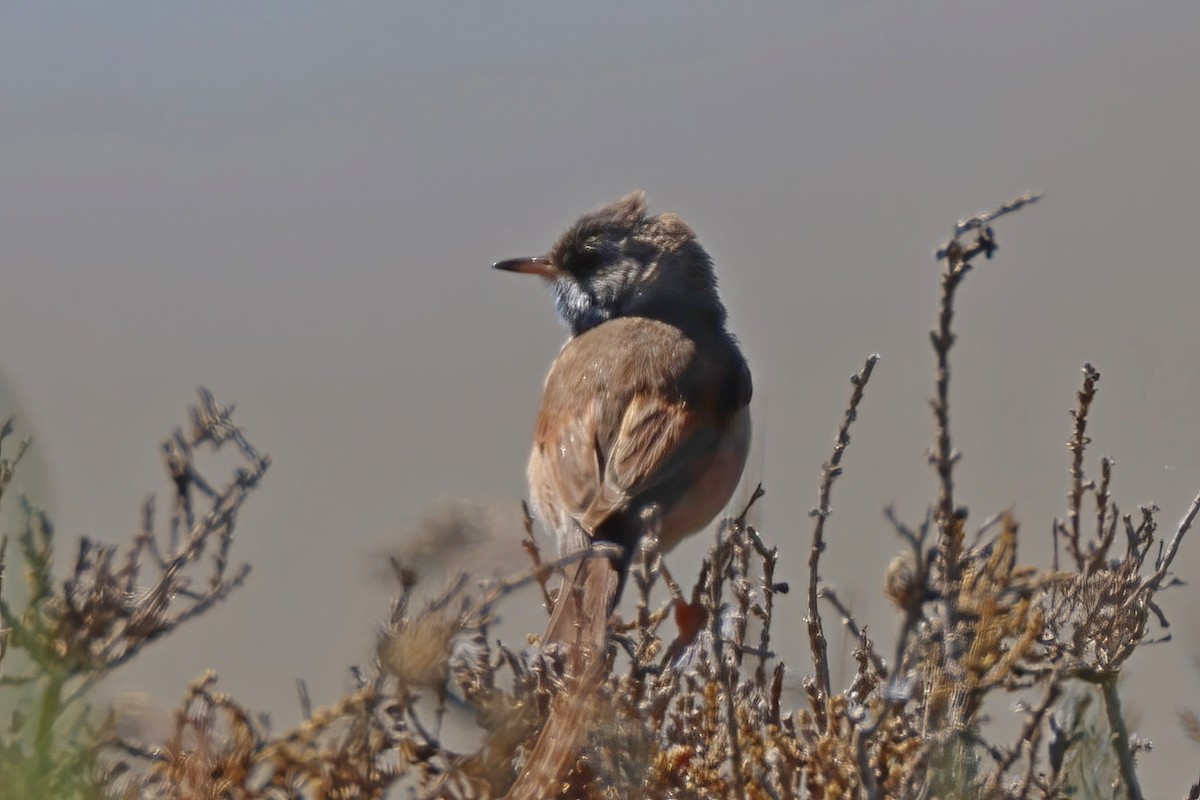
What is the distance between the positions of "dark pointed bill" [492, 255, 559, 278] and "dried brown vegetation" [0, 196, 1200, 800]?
9.45 ft

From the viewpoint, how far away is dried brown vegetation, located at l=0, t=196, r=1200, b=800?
1.65m

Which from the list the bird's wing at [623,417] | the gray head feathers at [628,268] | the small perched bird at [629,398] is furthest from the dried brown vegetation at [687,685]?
the gray head feathers at [628,268]

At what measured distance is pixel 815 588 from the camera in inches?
94.4

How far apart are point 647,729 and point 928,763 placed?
55cm

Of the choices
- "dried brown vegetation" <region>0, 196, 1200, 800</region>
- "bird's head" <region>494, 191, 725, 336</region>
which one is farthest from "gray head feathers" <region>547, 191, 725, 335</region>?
"dried brown vegetation" <region>0, 196, 1200, 800</region>

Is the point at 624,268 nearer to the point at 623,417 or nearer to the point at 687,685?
the point at 623,417

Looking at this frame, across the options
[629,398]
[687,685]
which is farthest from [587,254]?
[687,685]

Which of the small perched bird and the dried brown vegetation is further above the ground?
the small perched bird

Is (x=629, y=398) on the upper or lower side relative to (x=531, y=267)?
lower

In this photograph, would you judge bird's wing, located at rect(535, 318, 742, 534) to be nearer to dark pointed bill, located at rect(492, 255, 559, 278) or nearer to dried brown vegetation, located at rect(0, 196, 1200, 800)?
dark pointed bill, located at rect(492, 255, 559, 278)

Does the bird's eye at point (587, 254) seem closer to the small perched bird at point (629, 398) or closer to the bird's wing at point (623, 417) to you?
the small perched bird at point (629, 398)

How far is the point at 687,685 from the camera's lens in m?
2.41

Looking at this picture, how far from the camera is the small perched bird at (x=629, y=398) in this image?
3.81 meters

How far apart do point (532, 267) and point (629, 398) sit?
126 centimetres
